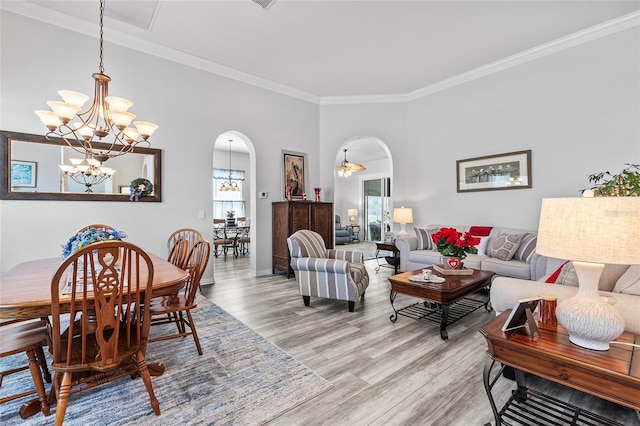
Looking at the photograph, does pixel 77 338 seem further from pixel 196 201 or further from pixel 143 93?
pixel 143 93

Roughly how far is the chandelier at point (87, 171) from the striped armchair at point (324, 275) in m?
2.57

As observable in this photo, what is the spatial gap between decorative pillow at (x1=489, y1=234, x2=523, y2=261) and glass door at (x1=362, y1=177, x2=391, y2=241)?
6175 mm

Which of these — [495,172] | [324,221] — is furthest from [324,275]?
[495,172]

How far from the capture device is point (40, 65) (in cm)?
336

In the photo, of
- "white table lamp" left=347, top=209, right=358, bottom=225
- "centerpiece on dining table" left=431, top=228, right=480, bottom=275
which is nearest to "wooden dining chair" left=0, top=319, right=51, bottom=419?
"centerpiece on dining table" left=431, top=228, right=480, bottom=275

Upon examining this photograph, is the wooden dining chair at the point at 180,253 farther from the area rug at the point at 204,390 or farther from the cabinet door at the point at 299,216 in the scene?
the cabinet door at the point at 299,216

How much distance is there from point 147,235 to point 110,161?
111 centimetres

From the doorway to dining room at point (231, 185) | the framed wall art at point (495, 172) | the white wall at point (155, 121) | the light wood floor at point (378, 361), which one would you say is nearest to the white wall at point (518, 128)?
the framed wall art at point (495, 172)

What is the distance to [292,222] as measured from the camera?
500 centimetres

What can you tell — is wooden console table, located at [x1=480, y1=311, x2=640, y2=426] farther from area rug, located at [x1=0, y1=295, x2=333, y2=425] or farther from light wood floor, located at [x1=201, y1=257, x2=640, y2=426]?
area rug, located at [x1=0, y1=295, x2=333, y2=425]

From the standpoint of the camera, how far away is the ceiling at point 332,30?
10.8 ft

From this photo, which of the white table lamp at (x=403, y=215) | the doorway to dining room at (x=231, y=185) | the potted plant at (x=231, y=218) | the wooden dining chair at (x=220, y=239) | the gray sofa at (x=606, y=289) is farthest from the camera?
the doorway to dining room at (x=231, y=185)

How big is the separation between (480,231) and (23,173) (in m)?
6.18

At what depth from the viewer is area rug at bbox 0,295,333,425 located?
1679 mm
